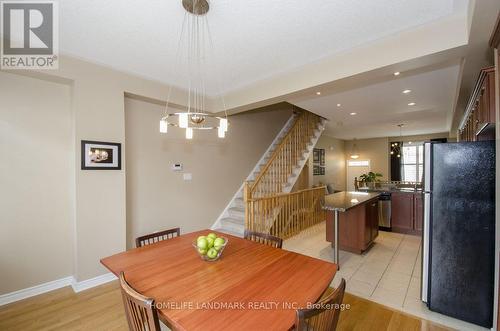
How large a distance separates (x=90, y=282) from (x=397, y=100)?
17.6 ft

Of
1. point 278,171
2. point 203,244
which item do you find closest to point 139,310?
point 203,244

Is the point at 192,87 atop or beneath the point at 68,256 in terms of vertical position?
atop

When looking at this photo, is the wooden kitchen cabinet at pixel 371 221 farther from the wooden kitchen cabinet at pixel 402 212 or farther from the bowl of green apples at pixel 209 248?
the bowl of green apples at pixel 209 248

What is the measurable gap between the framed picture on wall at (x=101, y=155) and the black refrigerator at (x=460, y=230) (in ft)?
11.9

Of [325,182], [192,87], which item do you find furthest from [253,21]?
[325,182]

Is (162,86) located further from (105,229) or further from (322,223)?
(322,223)

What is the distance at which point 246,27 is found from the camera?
2.12 metres

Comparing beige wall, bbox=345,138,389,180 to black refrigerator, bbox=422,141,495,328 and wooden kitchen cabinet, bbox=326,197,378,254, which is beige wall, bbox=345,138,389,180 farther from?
black refrigerator, bbox=422,141,495,328

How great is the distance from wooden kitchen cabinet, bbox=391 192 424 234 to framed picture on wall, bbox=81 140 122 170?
5289 mm

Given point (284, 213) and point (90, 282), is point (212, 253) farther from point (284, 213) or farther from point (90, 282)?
point (284, 213)

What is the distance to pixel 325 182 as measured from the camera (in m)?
8.39

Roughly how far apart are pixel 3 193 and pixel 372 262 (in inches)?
189

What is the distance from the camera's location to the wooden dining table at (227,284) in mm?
1065

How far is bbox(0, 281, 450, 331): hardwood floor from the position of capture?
2086 millimetres
